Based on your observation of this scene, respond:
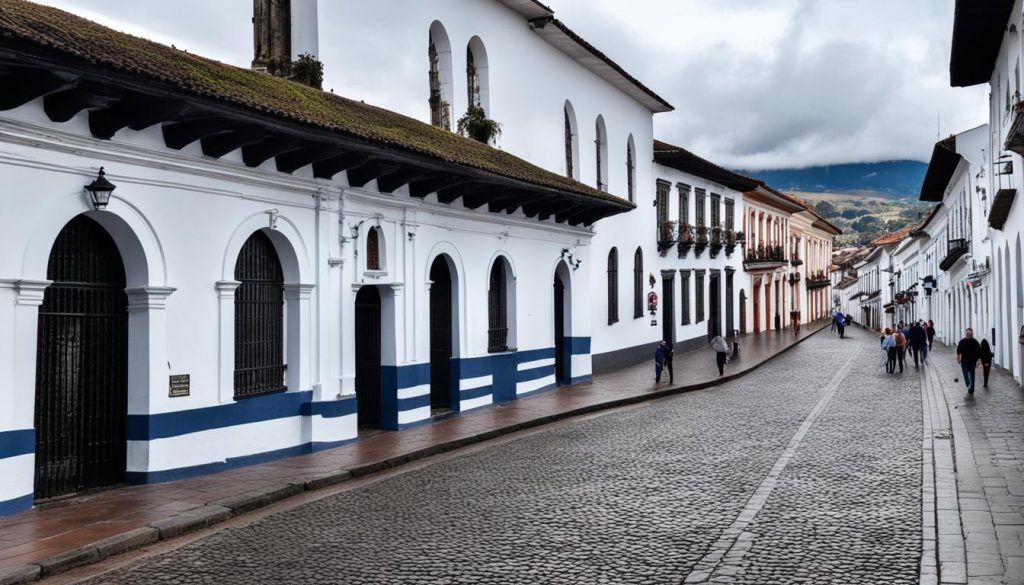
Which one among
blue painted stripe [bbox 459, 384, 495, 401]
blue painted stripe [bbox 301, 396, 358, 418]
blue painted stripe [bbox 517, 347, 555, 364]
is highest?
blue painted stripe [bbox 517, 347, 555, 364]

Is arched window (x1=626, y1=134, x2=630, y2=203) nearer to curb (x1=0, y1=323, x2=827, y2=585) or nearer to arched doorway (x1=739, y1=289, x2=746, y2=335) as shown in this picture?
curb (x1=0, y1=323, x2=827, y2=585)

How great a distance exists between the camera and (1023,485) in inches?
380

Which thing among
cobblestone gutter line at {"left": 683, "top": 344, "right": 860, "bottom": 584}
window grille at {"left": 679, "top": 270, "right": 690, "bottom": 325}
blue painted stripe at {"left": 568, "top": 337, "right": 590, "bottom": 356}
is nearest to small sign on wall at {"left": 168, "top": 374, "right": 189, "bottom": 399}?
cobblestone gutter line at {"left": 683, "top": 344, "right": 860, "bottom": 584}

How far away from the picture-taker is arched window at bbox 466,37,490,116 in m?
20.2

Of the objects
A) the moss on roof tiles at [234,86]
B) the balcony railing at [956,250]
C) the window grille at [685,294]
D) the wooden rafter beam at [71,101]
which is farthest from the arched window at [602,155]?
the wooden rafter beam at [71,101]

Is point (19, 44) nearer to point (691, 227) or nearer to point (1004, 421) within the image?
point (1004, 421)

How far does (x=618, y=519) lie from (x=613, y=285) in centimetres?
1906

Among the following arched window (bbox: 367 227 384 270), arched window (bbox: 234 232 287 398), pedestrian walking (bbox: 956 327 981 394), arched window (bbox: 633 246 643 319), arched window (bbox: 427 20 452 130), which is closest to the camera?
arched window (bbox: 234 232 287 398)

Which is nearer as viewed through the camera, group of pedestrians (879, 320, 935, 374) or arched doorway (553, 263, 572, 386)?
arched doorway (553, 263, 572, 386)

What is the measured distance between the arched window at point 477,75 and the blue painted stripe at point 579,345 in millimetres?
5613

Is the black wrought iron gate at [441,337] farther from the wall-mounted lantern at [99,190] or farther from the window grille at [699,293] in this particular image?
the window grille at [699,293]

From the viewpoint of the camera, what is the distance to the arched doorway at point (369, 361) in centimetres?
1503

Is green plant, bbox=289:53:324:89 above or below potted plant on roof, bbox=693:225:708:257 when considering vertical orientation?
above

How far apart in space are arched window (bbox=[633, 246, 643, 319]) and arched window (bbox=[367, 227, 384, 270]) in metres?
15.6
